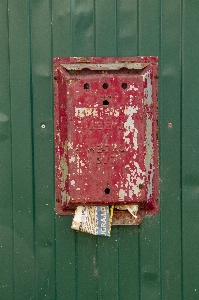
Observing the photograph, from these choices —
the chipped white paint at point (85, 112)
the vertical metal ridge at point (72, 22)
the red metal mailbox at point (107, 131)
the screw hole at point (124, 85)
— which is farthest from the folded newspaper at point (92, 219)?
the vertical metal ridge at point (72, 22)

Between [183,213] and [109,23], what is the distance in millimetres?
801

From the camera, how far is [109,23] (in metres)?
1.78

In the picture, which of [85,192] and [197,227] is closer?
[85,192]

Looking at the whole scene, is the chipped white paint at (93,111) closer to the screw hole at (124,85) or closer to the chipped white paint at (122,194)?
the screw hole at (124,85)

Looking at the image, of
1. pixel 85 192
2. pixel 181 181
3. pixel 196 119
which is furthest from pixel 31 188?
pixel 196 119

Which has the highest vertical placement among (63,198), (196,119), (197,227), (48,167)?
(196,119)

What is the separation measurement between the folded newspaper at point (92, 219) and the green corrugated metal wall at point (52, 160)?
0.08 metres

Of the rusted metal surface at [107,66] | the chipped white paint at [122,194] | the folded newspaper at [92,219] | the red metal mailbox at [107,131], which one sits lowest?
the folded newspaper at [92,219]

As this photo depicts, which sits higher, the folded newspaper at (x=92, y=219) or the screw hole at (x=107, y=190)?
the screw hole at (x=107, y=190)

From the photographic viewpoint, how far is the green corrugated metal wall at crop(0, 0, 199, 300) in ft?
5.86

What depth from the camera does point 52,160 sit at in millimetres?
1823

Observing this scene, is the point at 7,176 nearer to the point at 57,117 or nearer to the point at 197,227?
the point at 57,117

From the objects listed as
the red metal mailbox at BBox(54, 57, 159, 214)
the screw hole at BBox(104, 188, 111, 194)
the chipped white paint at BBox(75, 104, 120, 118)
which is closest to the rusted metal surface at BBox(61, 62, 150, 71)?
the red metal mailbox at BBox(54, 57, 159, 214)

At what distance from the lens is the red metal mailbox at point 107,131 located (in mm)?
1696
